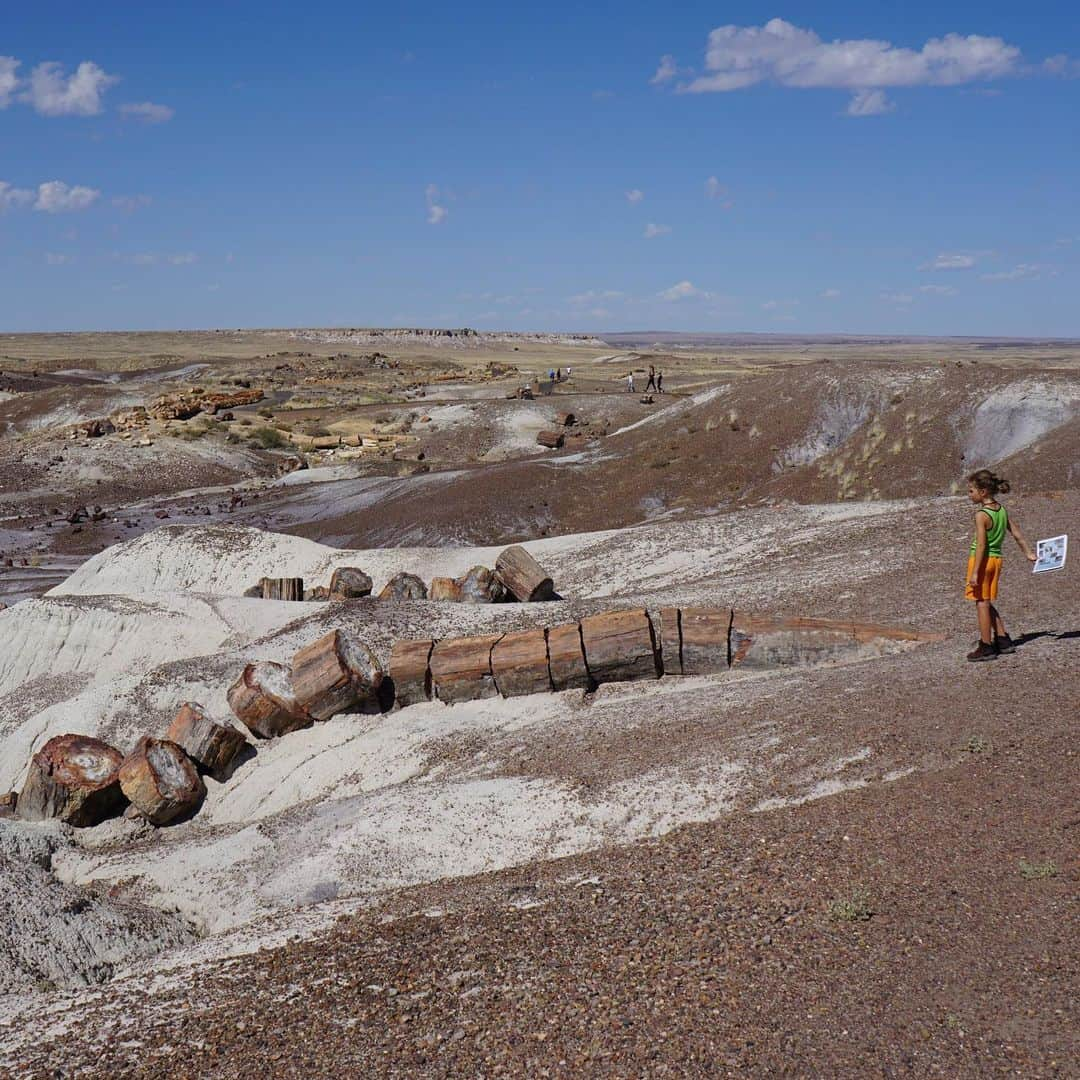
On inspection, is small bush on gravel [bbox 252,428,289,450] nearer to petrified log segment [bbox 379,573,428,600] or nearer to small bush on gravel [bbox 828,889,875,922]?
petrified log segment [bbox 379,573,428,600]

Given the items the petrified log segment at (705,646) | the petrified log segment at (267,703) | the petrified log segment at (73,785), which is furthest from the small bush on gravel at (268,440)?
the petrified log segment at (705,646)

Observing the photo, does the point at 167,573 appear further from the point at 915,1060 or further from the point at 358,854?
the point at 915,1060

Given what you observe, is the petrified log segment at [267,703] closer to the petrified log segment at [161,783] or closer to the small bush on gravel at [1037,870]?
the petrified log segment at [161,783]

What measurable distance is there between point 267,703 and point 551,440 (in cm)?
2860

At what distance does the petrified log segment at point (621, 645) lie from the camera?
38.3ft

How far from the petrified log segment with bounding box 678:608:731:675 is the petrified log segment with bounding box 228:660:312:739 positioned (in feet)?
13.7

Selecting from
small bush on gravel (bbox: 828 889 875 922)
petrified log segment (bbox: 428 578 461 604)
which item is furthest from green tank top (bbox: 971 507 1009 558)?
petrified log segment (bbox: 428 578 461 604)

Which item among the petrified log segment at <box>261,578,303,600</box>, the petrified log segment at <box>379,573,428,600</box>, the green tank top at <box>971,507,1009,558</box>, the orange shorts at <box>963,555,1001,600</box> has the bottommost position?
the petrified log segment at <box>261,578,303,600</box>

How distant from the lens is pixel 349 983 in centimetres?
608

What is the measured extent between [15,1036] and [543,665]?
21.4ft

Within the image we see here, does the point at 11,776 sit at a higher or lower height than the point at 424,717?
lower

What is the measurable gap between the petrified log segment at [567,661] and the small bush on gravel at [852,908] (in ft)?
18.5

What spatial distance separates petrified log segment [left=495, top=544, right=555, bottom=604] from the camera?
1639cm

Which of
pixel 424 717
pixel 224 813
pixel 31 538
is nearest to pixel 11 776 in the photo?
pixel 224 813
